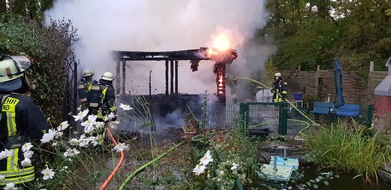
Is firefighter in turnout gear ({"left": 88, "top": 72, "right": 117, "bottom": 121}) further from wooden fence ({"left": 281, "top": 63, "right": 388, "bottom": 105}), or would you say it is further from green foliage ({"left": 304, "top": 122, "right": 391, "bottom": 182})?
wooden fence ({"left": 281, "top": 63, "right": 388, "bottom": 105})

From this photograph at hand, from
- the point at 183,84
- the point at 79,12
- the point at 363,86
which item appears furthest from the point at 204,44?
the point at 363,86

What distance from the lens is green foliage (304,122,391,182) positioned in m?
5.78

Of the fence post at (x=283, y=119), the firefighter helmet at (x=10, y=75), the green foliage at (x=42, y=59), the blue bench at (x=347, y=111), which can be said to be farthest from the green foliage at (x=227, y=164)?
the blue bench at (x=347, y=111)

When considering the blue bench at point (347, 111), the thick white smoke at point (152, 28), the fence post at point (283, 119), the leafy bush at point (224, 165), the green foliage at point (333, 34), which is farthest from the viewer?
the green foliage at point (333, 34)

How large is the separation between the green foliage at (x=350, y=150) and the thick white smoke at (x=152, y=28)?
5615 millimetres

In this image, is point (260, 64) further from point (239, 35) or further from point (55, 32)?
point (55, 32)

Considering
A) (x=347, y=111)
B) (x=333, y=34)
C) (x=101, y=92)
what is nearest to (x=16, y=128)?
(x=101, y=92)

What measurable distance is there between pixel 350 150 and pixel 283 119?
1.84 meters

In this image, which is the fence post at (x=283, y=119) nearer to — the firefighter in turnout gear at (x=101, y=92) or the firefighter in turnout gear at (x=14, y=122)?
the firefighter in turnout gear at (x=101, y=92)

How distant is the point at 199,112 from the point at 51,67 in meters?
4.08

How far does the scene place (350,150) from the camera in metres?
6.05

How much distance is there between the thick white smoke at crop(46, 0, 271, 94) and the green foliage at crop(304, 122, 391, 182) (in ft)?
18.4

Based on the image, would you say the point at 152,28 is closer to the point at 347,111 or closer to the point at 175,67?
the point at 175,67

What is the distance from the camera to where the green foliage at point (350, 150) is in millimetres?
5777
